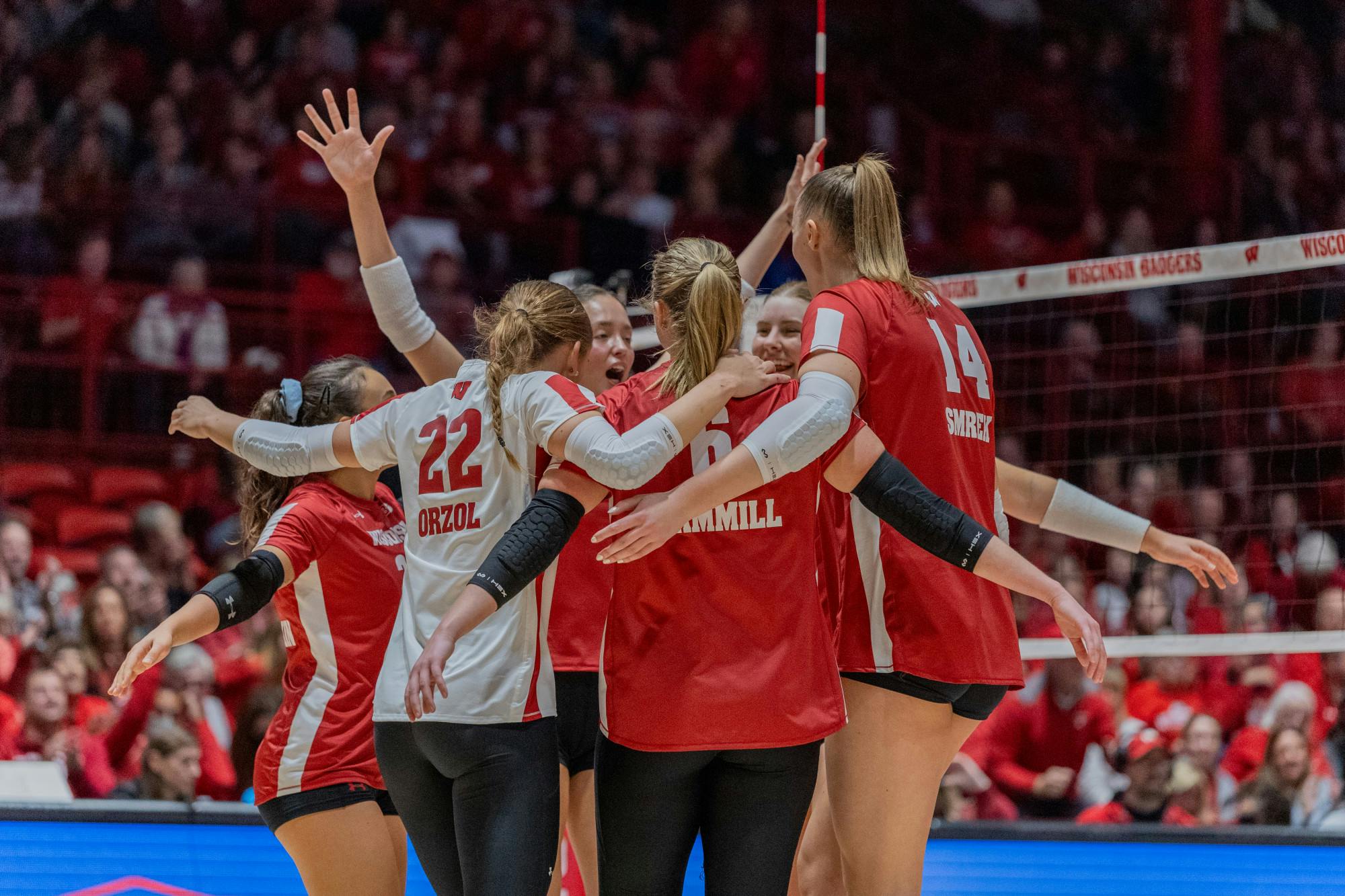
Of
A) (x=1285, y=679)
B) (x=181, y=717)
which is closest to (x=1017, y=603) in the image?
(x=1285, y=679)

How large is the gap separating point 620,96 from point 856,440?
10127 mm

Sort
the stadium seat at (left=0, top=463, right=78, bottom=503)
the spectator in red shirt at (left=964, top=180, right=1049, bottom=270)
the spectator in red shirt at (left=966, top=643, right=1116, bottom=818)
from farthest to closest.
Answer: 1. the spectator in red shirt at (left=964, top=180, right=1049, bottom=270)
2. the stadium seat at (left=0, top=463, right=78, bottom=503)
3. the spectator in red shirt at (left=966, top=643, right=1116, bottom=818)

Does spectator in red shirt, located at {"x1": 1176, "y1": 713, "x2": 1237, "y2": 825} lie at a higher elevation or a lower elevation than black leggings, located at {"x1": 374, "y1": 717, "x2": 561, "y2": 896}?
lower

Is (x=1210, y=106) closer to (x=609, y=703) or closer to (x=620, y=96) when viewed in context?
(x=620, y=96)

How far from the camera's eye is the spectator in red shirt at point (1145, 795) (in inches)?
270

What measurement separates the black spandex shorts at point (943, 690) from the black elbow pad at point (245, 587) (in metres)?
1.38

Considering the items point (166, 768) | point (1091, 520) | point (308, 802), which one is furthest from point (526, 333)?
point (166, 768)

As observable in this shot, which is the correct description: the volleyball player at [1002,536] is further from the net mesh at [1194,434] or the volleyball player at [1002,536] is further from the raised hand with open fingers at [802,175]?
the net mesh at [1194,434]

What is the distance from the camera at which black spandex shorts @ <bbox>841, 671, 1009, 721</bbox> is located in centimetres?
318

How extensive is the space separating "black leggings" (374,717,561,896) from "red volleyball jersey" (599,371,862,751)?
0.62ft

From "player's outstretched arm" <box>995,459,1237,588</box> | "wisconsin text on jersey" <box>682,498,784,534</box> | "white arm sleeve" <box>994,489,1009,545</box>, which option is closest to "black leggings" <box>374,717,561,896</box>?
"wisconsin text on jersey" <box>682,498,784,534</box>

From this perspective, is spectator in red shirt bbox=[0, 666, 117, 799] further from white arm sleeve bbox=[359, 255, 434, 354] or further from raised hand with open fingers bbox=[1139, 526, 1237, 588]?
raised hand with open fingers bbox=[1139, 526, 1237, 588]

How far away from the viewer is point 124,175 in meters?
10.8

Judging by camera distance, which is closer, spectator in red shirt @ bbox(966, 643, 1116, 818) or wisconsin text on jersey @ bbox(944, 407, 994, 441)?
wisconsin text on jersey @ bbox(944, 407, 994, 441)
